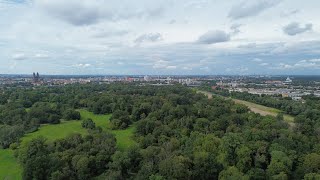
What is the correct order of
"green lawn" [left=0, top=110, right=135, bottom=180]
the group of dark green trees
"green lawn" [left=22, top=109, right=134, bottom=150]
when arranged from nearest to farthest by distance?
the group of dark green trees, "green lawn" [left=0, top=110, right=135, bottom=180], "green lawn" [left=22, top=109, right=134, bottom=150]

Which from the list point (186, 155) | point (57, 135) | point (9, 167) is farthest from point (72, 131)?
point (186, 155)

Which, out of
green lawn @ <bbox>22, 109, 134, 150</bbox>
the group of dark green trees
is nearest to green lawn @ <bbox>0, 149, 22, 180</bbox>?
the group of dark green trees

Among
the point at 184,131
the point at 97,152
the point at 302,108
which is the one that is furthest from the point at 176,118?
the point at 302,108

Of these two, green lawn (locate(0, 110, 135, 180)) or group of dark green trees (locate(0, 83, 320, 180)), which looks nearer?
group of dark green trees (locate(0, 83, 320, 180))

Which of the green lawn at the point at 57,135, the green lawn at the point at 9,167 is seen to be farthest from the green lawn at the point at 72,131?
the green lawn at the point at 9,167

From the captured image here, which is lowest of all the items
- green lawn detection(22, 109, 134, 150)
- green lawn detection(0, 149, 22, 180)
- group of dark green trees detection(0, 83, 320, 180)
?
green lawn detection(0, 149, 22, 180)

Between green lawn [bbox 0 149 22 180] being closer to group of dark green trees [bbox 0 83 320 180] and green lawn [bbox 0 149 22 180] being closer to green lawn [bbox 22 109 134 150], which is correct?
group of dark green trees [bbox 0 83 320 180]

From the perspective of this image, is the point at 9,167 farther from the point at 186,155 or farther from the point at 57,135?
the point at 186,155

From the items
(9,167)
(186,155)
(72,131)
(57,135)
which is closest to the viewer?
(186,155)
